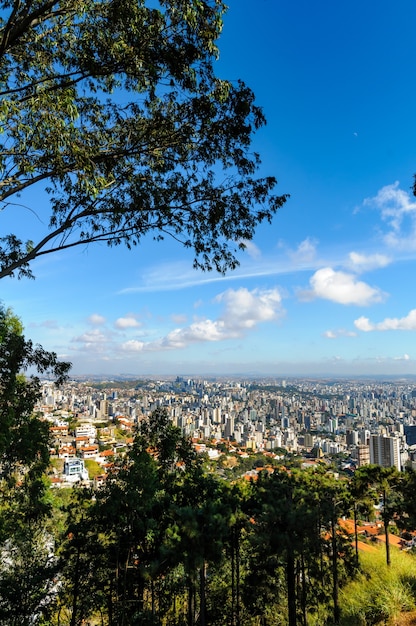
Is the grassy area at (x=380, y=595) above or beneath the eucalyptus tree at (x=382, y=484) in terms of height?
beneath

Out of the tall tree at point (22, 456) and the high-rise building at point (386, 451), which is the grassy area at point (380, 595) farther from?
the high-rise building at point (386, 451)

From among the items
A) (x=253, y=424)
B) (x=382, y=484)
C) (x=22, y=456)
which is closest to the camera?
(x=22, y=456)

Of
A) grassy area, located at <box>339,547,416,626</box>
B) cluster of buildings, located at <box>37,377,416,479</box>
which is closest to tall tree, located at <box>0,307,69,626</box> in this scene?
grassy area, located at <box>339,547,416,626</box>

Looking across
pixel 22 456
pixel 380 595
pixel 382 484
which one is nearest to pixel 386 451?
pixel 382 484

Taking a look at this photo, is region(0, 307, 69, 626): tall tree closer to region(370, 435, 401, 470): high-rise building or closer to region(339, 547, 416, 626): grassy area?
region(339, 547, 416, 626): grassy area

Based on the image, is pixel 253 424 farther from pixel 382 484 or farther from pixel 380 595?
A: pixel 380 595

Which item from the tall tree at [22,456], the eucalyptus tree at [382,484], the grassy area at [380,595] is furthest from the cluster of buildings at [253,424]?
the grassy area at [380,595]

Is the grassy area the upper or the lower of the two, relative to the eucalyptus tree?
lower

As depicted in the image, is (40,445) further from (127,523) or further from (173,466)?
(173,466)
